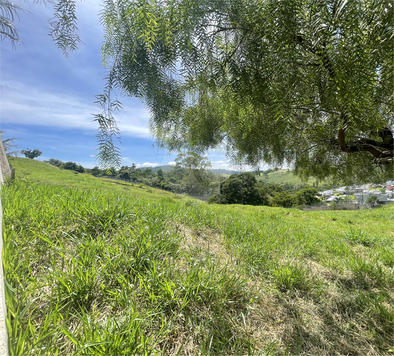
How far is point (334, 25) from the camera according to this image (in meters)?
0.56

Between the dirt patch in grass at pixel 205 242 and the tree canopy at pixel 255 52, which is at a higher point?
the tree canopy at pixel 255 52

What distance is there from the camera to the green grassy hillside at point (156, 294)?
604 mm

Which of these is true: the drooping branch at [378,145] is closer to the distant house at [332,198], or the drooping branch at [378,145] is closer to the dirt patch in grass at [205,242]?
the dirt patch in grass at [205,242]

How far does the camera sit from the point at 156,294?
81 cm

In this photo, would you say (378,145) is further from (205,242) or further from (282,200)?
(282,200)

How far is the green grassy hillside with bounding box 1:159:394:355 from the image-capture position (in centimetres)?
60

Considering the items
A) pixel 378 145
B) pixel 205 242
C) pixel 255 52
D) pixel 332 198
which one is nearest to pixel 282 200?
pixel 332 198

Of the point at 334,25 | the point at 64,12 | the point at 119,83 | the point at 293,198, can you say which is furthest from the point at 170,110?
the point at 293,198

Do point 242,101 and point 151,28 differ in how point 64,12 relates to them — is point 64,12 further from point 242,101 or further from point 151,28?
point 242,101

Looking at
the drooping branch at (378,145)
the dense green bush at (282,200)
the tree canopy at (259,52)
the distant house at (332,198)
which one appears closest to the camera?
the tree canopy at (259,52)

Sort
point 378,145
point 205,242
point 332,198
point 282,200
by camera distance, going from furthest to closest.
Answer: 1. point 282,200
2. point 332,198
3. point 378,145
4. point 205,242

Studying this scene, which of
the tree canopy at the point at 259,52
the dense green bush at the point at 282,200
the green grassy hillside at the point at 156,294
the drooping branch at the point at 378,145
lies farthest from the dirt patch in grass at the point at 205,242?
the dense green bush at the point at 282,200

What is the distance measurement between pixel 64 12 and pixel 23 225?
3.28 ft

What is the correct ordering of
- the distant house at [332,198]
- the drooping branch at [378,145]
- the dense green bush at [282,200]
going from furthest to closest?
the dense green bush at [282,200] → the distant house at [332,198] → the drooping branch at [378,145]
